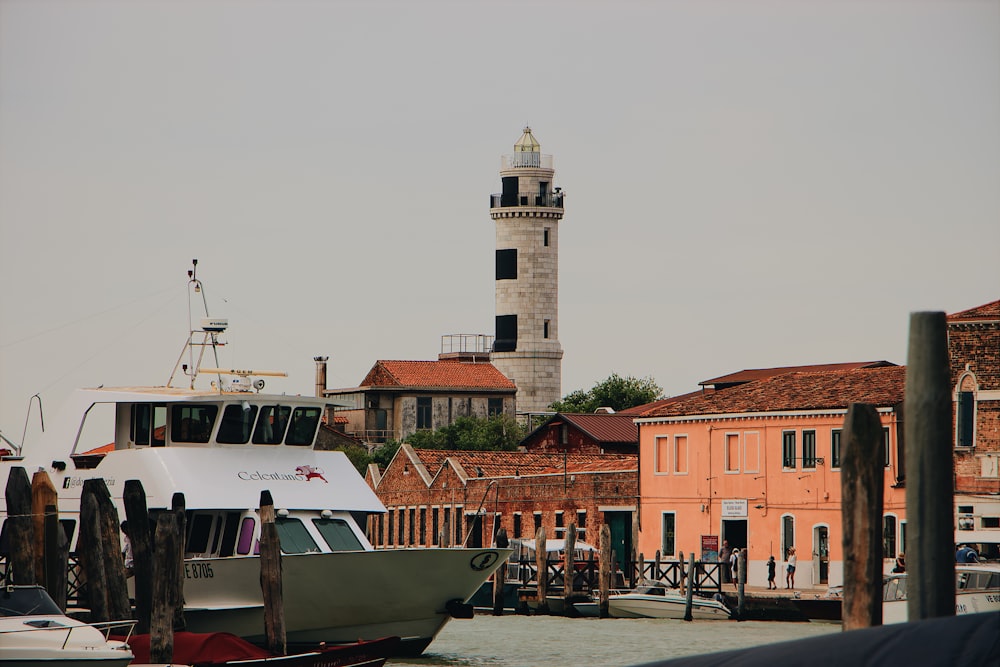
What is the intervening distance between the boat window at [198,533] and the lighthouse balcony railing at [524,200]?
66.0 meters

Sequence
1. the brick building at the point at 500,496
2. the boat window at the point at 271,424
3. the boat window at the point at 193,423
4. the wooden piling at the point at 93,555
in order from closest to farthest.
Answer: the wooden piling at the point at 93,555 < the boat window at the point at 193,423 < the boat window at the point at 271,424 < the brick building at the point at 500,496

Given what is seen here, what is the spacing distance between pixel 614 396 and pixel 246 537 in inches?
2534

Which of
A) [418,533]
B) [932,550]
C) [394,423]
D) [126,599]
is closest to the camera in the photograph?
[932,550]

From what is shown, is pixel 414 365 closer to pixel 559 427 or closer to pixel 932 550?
pixel 559 427

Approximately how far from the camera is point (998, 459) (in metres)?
34.8

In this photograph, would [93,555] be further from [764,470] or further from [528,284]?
[528,284]

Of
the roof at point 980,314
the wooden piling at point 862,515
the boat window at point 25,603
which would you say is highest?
the roof at point 980,314

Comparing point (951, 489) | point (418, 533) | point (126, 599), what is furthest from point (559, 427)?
point (951, 489)

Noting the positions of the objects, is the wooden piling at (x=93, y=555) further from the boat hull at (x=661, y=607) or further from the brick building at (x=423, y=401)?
the brick building at (x=423, y=401)

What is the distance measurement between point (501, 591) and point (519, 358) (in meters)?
51.6

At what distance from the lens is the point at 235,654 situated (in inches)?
672

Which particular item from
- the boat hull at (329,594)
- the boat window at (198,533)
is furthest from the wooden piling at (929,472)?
the boat window at (198,533)

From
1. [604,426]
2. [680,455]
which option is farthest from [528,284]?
[680,455]

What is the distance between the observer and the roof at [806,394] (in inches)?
1496
